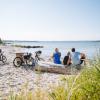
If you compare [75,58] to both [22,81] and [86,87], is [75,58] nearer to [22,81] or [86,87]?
[22,81]

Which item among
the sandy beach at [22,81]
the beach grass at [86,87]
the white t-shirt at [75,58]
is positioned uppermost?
the beach grass at [86,87]

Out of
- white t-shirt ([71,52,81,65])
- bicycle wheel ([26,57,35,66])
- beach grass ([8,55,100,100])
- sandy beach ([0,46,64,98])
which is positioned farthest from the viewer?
bicycle wheel ([26,57,35,66])

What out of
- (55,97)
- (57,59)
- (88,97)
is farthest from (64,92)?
(57,59)

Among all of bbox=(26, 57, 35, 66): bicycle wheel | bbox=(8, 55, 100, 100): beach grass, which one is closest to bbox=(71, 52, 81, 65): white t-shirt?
bbox=(26, 57, 35, 66): bicycle wheel

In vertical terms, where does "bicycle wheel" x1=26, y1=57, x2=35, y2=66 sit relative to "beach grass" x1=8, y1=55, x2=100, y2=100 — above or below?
below

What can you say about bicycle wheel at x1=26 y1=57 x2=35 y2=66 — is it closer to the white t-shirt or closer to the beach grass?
the white t-shirt

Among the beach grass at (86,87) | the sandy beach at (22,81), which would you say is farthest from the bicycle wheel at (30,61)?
the beach grass at (86,87)

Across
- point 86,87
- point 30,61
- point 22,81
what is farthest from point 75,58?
point 86,87

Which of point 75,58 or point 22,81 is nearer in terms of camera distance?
point 22,81

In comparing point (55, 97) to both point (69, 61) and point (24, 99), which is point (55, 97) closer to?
point (24, 99)

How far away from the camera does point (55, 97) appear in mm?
3564

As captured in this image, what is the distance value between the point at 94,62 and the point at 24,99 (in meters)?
1.13

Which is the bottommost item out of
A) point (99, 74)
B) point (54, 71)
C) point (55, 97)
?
point (54, 71)

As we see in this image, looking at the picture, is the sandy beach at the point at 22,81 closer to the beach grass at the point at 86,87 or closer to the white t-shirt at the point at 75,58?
the beach grass at the point at 86,87
